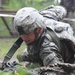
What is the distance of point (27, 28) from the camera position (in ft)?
11.9

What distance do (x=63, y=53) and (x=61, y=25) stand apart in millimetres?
280

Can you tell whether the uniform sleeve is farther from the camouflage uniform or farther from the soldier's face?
the soldier's face

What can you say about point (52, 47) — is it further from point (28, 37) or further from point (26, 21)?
point (26, 21)

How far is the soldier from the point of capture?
3.63 meters

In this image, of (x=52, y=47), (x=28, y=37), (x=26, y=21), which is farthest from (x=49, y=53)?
(x=26, y=21)

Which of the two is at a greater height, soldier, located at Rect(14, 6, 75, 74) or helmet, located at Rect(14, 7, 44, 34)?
helmet, located at Rect(14, 7, 44, 34)

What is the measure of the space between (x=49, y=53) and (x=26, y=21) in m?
0.35

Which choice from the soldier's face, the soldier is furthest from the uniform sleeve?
the soldier's face

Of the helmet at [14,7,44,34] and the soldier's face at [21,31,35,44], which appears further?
the soldier's face at [21,31,35,44]

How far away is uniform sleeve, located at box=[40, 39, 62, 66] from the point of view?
3620 millimetres

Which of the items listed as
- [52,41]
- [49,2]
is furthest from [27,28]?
[49,2]

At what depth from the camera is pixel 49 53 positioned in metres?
3.65

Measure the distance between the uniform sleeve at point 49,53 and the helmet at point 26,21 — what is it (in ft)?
0.64

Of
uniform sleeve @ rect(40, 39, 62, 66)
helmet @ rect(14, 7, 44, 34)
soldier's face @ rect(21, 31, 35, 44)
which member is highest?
helmet @ rect(14, 7, 44, 34)
